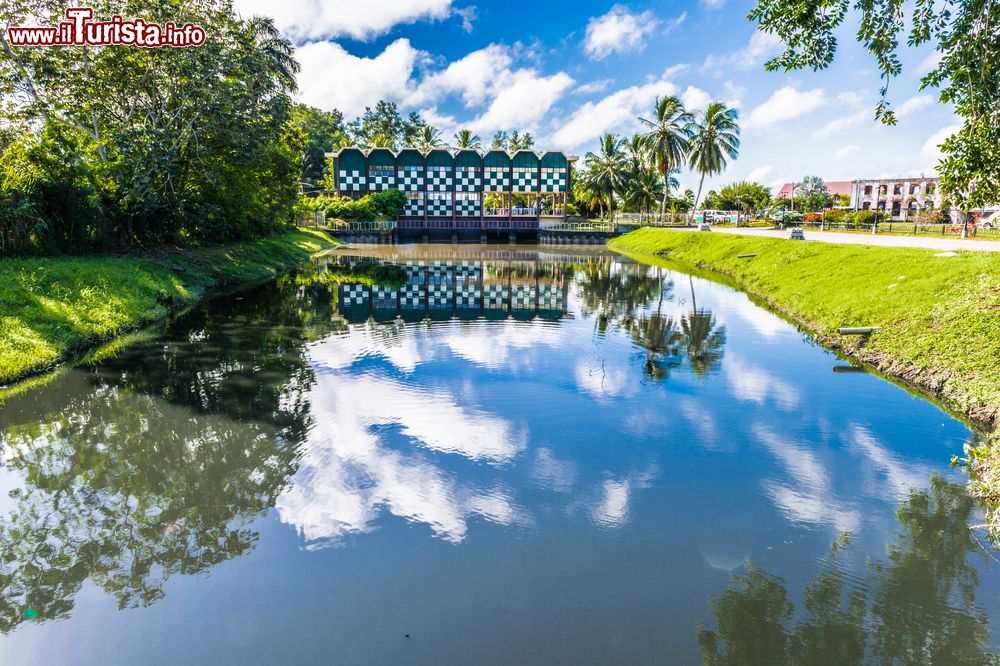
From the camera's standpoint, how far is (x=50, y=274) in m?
16.5

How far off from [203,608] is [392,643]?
1.88 m

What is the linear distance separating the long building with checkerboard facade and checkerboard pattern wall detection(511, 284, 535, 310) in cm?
4273

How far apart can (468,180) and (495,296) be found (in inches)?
1894

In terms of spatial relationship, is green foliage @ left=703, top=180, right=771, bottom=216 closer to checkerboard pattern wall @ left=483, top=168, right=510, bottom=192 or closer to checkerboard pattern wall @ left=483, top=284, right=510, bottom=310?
checkerboard pattern wall @ left=483, top=168, right=510, bottom=192

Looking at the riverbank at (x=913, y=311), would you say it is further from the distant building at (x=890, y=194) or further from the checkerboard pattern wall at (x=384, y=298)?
the distant building at (x=890, y=194)

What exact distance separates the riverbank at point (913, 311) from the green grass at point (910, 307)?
24mm

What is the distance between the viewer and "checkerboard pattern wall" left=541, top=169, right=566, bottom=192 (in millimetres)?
70438

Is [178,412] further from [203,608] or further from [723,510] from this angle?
[723,510]

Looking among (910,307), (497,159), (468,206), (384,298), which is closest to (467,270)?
(384,298)

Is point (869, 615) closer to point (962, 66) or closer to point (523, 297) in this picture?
point (962, 66)

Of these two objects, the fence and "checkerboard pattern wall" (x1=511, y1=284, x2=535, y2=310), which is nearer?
"checkerboard pattern wall" (x1=511, y1=284, x2=535, y2=310)

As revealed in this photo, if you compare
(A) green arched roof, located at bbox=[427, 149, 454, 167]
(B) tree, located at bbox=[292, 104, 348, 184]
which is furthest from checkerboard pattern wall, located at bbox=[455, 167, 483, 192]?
(B) tree, located at bbox=[292, 104, 348, 184]

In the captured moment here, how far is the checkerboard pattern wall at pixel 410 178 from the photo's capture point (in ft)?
229

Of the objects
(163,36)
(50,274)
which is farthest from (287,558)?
(163,36)
